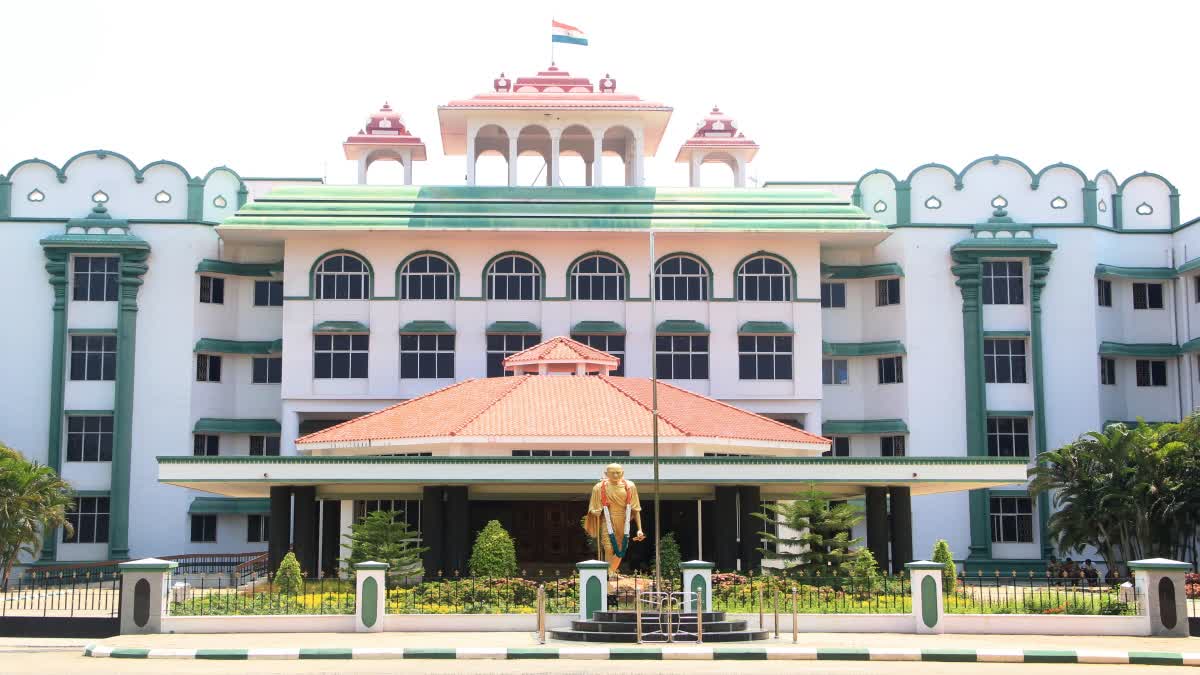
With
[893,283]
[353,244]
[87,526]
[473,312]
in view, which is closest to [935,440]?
[893,283]

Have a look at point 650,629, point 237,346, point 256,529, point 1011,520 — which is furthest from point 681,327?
point 650,629

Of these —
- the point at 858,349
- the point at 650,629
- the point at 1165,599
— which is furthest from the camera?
the point at 858,349

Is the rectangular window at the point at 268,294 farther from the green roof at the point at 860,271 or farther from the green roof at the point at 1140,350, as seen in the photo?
the green roof at the point at 1140,350

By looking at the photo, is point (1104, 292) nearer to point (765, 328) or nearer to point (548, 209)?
point (765, 328)

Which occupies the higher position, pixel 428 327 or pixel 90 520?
pixel 428 327

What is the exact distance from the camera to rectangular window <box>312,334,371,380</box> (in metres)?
54.2

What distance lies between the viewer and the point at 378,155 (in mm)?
62438

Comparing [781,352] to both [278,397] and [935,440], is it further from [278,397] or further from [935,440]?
[278,397]

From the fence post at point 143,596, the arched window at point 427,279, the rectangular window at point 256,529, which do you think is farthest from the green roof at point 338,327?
the fence post at point 143,596

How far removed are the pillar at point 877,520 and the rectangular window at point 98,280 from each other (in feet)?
94.6

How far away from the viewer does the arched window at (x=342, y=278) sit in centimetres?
5478

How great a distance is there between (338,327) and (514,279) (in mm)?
6501

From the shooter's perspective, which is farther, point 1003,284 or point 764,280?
point 1003,284

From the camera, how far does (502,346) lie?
2158 inches
